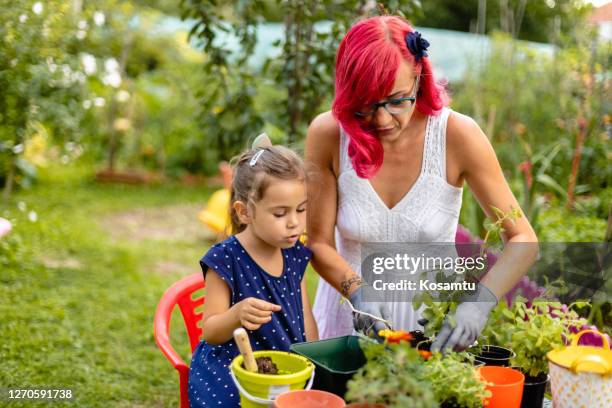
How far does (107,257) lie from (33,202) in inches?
63.1

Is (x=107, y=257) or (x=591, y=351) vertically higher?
(x=591, y=351)

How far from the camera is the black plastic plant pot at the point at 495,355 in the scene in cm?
166

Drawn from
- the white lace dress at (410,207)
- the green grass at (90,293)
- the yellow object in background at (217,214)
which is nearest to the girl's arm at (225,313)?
the white lace dress at (410,207)

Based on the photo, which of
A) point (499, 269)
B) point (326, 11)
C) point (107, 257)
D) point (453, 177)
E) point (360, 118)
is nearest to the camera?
point (499, 269)

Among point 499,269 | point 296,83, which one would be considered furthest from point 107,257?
point 499,269

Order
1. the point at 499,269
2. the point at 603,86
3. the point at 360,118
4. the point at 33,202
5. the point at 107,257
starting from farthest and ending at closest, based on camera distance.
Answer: the point at 33,202 → the point at 107,257 → the point at 603,86 → the point at 360,118 → the point at 499,269

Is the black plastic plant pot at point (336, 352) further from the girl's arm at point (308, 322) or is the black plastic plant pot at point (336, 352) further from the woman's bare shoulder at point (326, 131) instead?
the woman's bare shoulder at point (326, 131)

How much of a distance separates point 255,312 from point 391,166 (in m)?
0.77

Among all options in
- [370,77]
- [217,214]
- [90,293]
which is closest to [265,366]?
[370,77]

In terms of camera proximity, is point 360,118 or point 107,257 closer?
point 360,118

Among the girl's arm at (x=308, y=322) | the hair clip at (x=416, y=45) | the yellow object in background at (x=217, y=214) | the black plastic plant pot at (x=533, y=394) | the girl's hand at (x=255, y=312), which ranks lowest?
the yellow object in background at (x=217, y=214)

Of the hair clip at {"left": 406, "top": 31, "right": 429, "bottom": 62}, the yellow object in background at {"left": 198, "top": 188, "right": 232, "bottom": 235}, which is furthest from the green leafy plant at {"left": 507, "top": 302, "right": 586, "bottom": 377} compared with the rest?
the yellow object in background at {"left": 198, "top": 188, "right": 232, "bottom": 235}

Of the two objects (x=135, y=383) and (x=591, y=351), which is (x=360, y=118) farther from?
(x=135, y=383)

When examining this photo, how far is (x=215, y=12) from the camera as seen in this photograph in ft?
12.1
